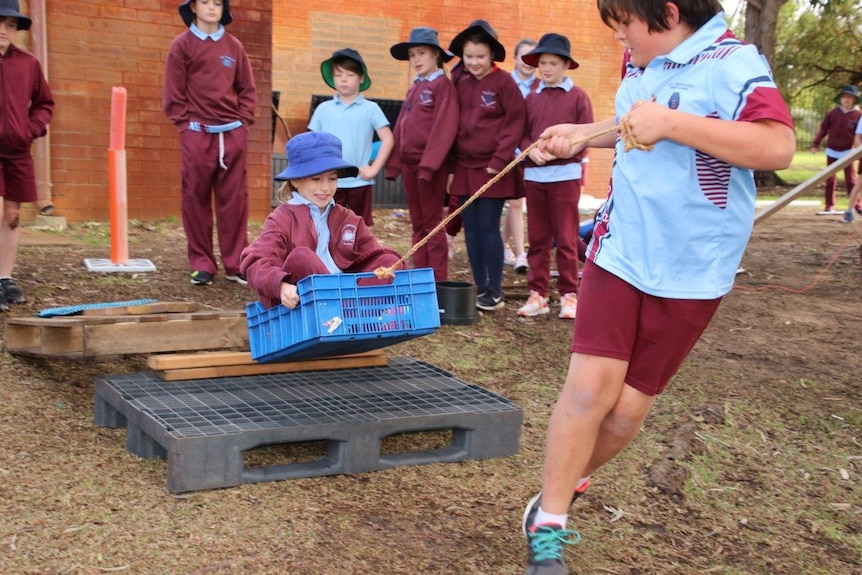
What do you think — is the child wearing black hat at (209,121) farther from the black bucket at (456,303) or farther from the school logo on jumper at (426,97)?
the black bucket at (456,303)

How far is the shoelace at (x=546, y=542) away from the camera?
324cm

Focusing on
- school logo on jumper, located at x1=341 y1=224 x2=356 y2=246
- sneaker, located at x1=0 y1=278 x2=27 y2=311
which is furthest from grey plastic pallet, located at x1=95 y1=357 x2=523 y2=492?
sneaker, located at x1=0 y1=278 x2=27 y2=311

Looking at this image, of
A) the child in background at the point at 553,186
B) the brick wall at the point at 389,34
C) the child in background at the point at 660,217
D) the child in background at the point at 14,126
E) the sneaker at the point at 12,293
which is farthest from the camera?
the brick wall at the point at 389,34

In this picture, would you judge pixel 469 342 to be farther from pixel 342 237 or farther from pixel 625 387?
pixel 625 387

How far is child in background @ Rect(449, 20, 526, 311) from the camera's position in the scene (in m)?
7.45

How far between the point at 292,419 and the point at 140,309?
71.8 inches

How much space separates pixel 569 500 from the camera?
335 cm

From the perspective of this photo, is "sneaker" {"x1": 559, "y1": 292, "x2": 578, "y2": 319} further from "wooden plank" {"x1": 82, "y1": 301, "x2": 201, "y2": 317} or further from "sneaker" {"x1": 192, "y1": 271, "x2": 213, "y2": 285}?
"wooden plank" {"x1": 82, "y1": 301, "x2": 201, "y2": 317}

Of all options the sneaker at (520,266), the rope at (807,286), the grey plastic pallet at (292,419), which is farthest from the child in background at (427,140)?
the rope at (807,286)

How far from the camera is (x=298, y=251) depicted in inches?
180

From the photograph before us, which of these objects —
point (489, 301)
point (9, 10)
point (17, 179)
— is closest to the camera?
point (9, 10)

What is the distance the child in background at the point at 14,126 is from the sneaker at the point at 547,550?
4.65 m

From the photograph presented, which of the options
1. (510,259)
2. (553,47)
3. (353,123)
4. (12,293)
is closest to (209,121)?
(353,123)

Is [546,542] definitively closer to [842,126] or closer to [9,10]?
[9,10]
